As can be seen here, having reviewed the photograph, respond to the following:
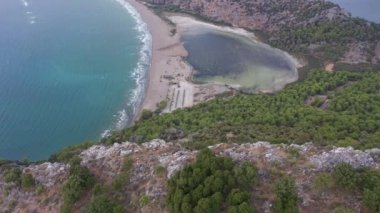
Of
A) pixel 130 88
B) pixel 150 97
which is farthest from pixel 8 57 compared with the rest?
pixel 150 97

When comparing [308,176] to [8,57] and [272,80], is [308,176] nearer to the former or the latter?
[272,80]

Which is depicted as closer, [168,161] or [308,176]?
[308,176]

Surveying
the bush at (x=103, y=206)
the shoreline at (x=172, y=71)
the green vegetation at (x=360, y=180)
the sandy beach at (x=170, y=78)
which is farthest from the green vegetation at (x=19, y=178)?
the sandy beach at (x=170, y=78)

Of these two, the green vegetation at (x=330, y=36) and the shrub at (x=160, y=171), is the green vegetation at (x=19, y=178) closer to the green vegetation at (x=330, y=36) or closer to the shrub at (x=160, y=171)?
the shrub at (x=160, y=171)

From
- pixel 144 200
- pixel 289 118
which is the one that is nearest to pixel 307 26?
pixel 289 118

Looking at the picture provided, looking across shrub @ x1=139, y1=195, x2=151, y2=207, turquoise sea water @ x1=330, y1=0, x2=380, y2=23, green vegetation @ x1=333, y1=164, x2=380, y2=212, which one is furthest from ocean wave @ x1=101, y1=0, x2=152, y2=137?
turquoise sea water @ x1=330, y1=0, x2=380, y2=23

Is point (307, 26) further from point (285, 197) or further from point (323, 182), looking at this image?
point (285, 197)

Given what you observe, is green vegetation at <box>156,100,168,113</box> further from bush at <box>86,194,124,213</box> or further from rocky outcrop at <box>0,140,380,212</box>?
bush at <box>86,194,124,213</box>
